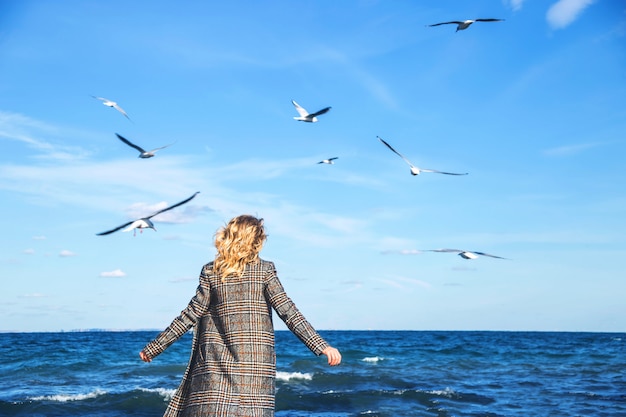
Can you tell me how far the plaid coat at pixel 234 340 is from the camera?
3.74 meters

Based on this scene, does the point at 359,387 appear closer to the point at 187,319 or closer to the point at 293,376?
the point at 293,376

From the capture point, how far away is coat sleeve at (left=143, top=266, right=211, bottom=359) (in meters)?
3.92

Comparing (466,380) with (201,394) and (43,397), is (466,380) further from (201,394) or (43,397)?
(201,394)

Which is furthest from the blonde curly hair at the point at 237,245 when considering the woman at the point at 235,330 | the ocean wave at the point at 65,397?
the ocean wave at the point at 65,397

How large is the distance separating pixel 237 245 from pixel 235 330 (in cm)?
50

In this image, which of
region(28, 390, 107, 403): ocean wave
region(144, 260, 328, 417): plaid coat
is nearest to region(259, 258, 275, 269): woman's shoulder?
region(144, 260, 328, 417): plaid coat

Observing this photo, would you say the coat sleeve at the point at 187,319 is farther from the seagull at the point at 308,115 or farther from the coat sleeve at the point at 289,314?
the seagull at the point at 308,115

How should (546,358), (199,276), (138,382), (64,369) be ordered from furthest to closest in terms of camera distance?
(546,358) → (64,369) → (138,382) → (199,276)

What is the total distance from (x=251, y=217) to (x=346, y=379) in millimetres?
15224

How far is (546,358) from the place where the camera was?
29.2 meters

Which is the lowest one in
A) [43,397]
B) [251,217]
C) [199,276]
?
[43,397]

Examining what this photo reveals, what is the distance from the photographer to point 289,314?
388 cm

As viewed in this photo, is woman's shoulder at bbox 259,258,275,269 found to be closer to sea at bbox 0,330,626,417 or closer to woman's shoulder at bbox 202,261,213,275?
woman's shoulder at bbox 202,261,213,275

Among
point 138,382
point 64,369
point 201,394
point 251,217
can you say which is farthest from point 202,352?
point 64,369
